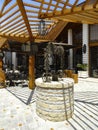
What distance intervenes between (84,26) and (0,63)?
866cm

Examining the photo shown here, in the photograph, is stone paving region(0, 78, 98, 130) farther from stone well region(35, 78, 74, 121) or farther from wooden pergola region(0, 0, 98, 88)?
wooden pergola region(0, 0, 98, 88)

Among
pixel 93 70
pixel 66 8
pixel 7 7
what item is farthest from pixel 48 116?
pixel 93 70

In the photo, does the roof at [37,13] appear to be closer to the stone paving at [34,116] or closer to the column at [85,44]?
the stone paving at [34,116]

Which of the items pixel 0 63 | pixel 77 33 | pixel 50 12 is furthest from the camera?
pixel 77 33

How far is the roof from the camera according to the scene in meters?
6.87

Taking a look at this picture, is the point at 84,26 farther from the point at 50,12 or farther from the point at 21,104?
the point at 21,104

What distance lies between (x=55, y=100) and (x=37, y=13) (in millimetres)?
4796

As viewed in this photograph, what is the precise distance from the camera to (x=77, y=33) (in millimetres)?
18891

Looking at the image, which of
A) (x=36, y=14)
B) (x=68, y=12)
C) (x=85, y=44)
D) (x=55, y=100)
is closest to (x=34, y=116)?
(x=55, y=100)

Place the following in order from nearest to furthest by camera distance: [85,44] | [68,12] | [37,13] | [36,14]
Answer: [68,12], [37,13], [36,14], [85,44]

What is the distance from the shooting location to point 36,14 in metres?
9.09

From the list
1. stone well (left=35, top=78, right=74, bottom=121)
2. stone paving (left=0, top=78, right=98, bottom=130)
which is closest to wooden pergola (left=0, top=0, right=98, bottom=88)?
stone well (left=35, top=78, right=74, bottom=121)

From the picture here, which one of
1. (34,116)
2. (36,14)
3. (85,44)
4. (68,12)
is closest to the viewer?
(34,116)

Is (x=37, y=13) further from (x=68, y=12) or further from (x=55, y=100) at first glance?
(x=55, y=100)
